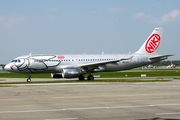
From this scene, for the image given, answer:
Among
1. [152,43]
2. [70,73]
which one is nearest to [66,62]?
[70,73]

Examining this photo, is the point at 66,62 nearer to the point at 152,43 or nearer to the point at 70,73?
the point at 70,73

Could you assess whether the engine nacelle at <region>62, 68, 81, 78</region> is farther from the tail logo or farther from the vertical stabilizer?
the tail logo

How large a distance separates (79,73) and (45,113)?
27624 millimetres

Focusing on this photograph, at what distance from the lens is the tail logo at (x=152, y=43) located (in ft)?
153

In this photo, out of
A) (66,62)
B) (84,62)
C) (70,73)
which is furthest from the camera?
(84,62)

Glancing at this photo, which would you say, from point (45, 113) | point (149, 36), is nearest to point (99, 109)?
point (45, 113)

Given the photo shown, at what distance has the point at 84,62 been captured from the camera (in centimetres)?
4388

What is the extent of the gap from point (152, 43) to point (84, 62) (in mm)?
10355

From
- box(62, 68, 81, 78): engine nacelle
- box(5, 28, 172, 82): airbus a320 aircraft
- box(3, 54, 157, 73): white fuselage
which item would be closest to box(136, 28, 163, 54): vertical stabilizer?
box(5, 28, 172, 82): airbus a320 aircraft

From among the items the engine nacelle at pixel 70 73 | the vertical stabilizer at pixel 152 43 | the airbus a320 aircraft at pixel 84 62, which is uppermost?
the vertical stabilizer at pixel 152 43

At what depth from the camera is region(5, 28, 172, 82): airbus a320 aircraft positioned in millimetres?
41656

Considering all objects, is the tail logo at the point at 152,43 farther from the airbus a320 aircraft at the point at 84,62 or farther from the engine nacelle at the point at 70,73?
the engine nacelle at the point at 70,73

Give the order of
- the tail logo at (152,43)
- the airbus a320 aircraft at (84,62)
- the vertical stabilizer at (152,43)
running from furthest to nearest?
the tail logo at (152,43) → the vertical stabilizer at (152,43) → the airbus a320 aircraft at (84,62)

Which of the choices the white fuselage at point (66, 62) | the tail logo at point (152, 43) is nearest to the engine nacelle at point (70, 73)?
the white fuselage at point (66, 62)
